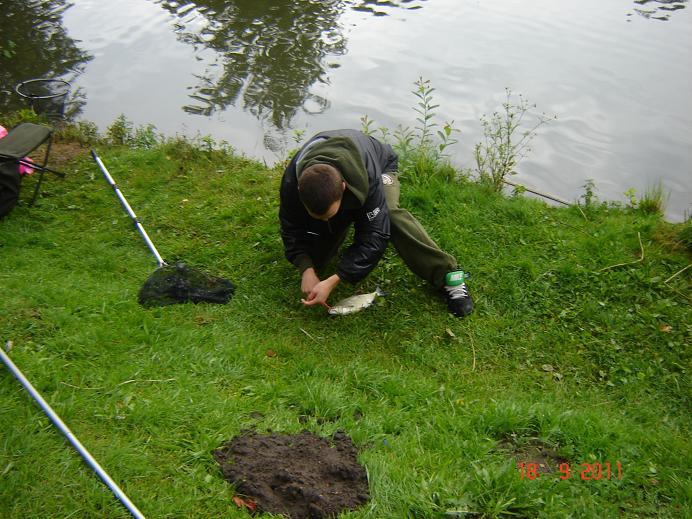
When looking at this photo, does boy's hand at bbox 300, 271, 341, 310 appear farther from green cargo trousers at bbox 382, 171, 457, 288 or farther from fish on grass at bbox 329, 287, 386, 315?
green cargo trousers at bbox 382, 171, 457, 288

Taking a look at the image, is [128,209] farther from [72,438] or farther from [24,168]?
[72,438]

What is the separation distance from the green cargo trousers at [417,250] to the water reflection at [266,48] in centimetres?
397

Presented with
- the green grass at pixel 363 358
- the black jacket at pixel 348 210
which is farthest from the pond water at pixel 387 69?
the black jacket at pixel 348 210

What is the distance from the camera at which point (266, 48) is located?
9438 mm

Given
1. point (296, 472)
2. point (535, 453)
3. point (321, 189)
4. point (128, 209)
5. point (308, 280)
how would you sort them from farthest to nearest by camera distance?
1. point (128, 209)
2. point (308, 280)
3. point (321, 189)
4. point (535, 453)
5. point (296, 472)

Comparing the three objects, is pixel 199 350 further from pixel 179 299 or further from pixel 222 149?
pixel 222 149

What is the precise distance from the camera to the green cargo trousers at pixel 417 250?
4195mm

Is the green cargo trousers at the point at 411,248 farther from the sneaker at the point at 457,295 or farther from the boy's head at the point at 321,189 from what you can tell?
the boy's head at the point at 321,189

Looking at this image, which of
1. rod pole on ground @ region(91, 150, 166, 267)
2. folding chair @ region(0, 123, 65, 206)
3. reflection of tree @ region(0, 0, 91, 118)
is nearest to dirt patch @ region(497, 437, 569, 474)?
rod pole on ground @ region(91, 150, 166, 267)

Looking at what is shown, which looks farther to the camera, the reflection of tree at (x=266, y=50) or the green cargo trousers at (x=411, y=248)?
the reflection of tree at (x=266, y=50)

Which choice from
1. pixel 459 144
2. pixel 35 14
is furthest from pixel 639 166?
pixel 35 14

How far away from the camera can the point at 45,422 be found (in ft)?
9.32
